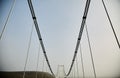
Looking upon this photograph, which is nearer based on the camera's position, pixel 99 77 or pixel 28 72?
pixel 28 72

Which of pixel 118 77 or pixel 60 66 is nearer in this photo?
pixel 60 66

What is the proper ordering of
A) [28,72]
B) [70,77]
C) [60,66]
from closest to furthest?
[70,77]
[60,66]
[28,72]

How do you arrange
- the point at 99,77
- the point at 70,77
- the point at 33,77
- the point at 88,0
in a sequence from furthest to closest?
the point at 99,77, the point at 33,77, the point at 70,77, the point at 88,0

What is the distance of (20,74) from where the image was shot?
14.3 meters

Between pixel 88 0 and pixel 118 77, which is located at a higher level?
pixel 118 77

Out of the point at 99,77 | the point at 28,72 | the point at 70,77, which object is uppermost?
the point at 99,77

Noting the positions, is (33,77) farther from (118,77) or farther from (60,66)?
(118,77)

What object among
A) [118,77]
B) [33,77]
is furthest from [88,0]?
[118,77]

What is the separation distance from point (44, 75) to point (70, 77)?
14.5 feet

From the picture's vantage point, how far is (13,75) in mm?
14398

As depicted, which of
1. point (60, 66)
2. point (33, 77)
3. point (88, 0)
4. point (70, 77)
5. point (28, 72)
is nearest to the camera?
point (88, 0)

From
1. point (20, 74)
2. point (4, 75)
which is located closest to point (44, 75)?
point (20, 74)

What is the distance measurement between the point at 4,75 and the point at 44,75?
138 inches

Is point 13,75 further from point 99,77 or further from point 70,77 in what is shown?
point 99,77
